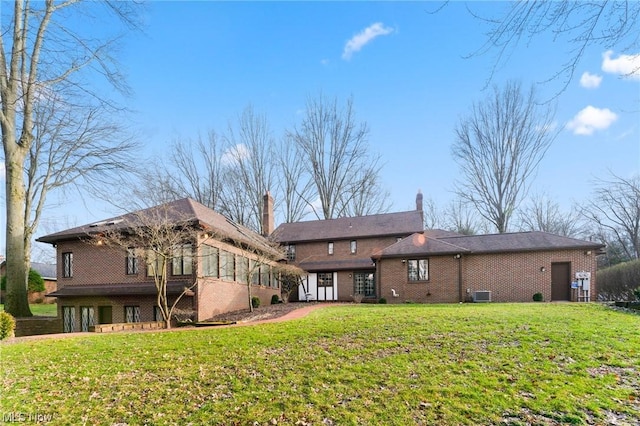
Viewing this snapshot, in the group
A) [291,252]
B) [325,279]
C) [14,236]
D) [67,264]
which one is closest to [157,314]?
[67,264]

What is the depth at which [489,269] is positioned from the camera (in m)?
20.0

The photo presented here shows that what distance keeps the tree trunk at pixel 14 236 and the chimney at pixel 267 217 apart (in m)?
16.0

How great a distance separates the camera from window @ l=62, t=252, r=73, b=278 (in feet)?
57.4

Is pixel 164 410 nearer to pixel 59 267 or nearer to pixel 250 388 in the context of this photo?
pixel 250 388

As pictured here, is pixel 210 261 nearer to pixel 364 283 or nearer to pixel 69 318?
pixel 69 318

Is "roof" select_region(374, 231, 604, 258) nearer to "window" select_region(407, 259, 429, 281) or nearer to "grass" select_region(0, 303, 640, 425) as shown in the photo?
"window" select_region(407, 259, 429, 281)

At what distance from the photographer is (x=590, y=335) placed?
820cm

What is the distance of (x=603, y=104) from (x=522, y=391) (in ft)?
13.4

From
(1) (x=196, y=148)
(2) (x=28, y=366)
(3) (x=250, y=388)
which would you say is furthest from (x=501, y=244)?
(1) (x=196, y=148)

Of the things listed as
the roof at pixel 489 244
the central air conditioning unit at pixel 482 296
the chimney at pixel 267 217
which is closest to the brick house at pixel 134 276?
the roof at pixel 489 244

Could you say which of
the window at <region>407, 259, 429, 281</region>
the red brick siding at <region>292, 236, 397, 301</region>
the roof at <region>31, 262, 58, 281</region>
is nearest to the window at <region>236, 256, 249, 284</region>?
the red brick siding at <region>292, 236, 397, 301</region>

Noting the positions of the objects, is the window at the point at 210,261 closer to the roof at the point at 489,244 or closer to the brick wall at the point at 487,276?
the roof at the point at 489,244

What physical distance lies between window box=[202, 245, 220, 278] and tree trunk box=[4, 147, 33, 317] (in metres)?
7.15

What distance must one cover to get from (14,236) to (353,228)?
19657 mm
